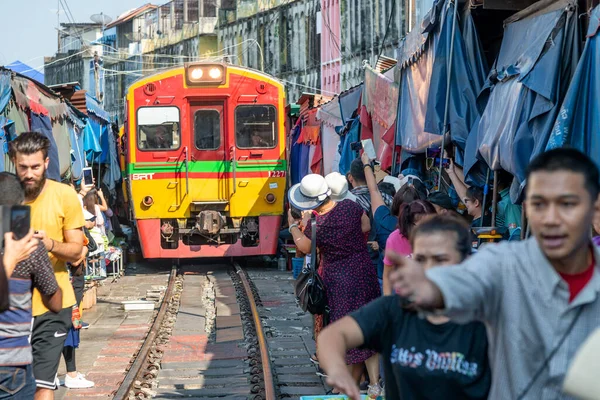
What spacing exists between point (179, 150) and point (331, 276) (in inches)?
378

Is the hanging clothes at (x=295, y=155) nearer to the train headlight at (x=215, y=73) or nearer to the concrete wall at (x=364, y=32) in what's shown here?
the train headlight at (x=215, y=73)

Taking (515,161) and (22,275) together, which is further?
(515,161)

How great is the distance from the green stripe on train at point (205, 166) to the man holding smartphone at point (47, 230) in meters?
10.7

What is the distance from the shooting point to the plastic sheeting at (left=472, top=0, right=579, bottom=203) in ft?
20.4

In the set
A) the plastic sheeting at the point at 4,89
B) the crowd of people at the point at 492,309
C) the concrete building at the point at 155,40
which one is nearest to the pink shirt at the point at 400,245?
the crowd of people at the point at 492,309

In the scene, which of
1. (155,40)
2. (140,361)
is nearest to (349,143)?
(140,361)

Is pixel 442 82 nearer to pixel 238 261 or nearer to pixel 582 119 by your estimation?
pixel 582 119

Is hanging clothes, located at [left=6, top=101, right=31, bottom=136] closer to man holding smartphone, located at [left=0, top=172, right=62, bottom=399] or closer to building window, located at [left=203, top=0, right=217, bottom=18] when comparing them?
man holding smartphone, located at [left=0, top=172, right=62, bottom=399]

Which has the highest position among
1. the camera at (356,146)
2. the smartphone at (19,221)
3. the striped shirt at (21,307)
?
the camera at (356,146)

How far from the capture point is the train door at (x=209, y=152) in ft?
52.9

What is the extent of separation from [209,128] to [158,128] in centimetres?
82

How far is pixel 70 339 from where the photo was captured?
7.36 metres

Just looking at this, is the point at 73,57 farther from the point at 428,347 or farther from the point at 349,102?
the point at 428,347

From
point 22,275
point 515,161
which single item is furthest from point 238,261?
point 22,275
